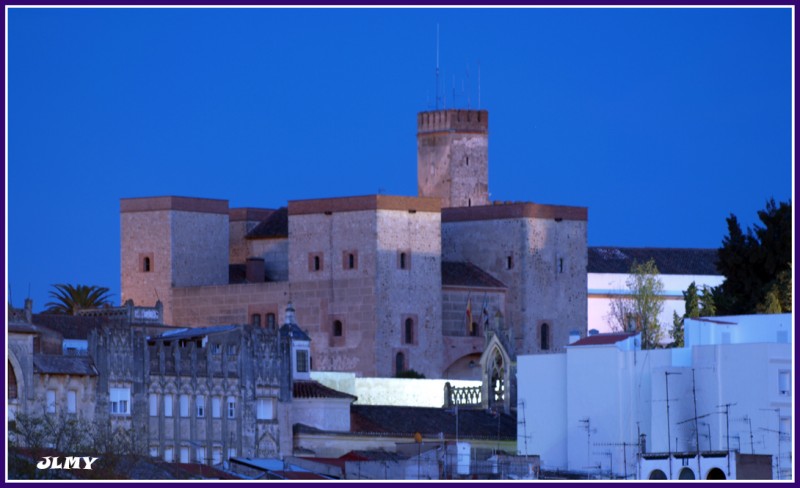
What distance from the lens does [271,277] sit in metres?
88.3

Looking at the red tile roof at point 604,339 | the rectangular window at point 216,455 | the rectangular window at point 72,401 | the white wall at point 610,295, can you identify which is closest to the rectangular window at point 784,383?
the red tile roof at point 604,339

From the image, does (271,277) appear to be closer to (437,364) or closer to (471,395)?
(437,364)

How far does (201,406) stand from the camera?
63156mm

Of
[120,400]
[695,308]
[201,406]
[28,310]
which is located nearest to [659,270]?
[695,308]

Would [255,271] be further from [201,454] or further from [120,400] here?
[120,400]

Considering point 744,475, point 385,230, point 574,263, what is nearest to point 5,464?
point 744,475

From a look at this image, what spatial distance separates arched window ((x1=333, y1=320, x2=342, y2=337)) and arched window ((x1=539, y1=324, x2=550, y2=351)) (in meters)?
6.78

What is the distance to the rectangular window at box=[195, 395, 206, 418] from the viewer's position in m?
63.0

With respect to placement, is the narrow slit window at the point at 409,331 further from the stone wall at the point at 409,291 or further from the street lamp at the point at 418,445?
the street lamp at the point at 418,445

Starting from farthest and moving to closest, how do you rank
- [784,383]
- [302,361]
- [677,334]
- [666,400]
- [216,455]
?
1. [677,334]
2. [302,361]
3. [216,455]
4. [666,400]
5. [784,383]

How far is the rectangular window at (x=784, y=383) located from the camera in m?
55.8

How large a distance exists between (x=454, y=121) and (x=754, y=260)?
25597mm

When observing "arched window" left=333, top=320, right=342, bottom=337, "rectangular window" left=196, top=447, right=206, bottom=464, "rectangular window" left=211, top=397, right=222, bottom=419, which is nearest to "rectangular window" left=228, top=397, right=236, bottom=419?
"rectangular window" left=211, top=397, right=222, bottom=419

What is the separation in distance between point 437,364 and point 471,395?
1153cm
